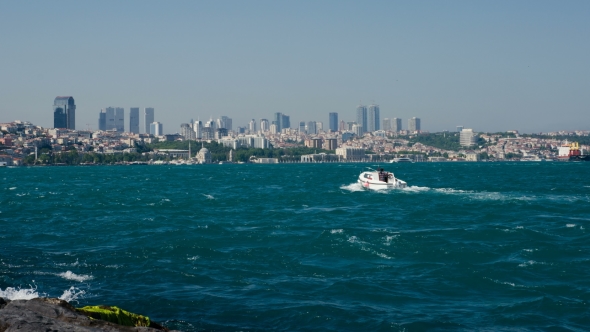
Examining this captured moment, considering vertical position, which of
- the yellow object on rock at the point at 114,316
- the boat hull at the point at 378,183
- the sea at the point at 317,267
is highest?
the yellow object on rock at the point at 114,316

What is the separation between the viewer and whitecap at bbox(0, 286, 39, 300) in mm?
13477

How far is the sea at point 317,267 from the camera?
42.4 ft

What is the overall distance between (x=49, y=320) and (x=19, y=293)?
6451 millimetres

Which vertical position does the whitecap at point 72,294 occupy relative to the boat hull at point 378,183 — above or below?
below

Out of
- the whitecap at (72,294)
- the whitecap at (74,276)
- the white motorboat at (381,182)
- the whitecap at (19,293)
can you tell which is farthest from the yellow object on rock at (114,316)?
the white motorboat at (381,182)

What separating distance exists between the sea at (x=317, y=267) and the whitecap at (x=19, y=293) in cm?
6

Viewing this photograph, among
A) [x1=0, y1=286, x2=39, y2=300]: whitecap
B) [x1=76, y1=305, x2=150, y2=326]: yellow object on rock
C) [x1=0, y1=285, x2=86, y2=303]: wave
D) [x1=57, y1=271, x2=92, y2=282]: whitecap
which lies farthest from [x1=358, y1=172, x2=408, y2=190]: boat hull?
[x1=76, y1=305, x2=150, y2=326]: yellow object on rock

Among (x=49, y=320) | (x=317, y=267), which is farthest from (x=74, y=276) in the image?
(x=49, y=320)

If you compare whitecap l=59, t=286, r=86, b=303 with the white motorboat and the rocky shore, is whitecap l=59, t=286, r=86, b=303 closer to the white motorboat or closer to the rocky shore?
the rocky shore

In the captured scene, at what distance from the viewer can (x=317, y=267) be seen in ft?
58.0

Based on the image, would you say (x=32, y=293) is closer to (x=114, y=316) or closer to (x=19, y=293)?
(x=19, y=293)

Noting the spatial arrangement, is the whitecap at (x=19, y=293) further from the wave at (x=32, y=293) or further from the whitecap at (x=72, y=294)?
the whitecap at (x=72, y=294)

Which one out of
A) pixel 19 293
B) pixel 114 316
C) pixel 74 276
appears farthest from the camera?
pixel 74 276

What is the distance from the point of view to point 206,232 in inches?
982
